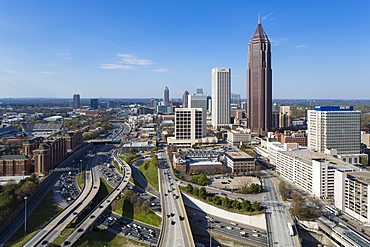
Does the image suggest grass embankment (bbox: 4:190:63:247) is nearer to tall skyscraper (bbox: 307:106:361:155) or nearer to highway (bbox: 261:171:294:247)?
highway (bbox: 261:171:294:247)

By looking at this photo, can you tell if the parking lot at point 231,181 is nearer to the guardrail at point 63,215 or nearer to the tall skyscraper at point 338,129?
the tall skyscraper at point 338,129

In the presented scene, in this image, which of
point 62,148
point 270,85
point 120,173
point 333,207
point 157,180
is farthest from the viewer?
point 270,85

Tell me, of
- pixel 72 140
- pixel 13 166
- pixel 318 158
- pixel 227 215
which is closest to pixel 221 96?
pixel 72 140

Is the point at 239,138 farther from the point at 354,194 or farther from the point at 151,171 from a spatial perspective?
the point at 354,194

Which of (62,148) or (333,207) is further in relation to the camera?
(62,148)

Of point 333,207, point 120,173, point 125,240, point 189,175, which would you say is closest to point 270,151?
point 189,175

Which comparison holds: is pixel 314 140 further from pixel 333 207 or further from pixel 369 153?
pixel 333 207
